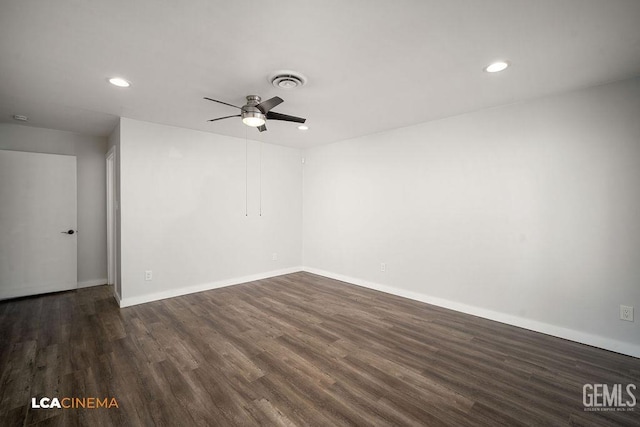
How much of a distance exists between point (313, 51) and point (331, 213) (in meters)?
3.44

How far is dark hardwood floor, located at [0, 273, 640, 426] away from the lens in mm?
1760

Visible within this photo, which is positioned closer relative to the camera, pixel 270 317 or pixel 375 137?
pixel 270 317

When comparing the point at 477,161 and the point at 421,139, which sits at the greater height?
the point at 421,139

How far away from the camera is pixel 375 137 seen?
14.8ft

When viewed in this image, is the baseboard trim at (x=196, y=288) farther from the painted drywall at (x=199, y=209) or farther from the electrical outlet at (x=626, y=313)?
the electrical outlet at (x=626, y=313)

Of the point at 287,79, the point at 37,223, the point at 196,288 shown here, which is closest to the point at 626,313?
the point at 287,79

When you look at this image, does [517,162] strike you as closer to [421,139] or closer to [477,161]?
[477,161]

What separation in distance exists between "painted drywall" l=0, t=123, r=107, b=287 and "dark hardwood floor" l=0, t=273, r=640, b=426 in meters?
1.10

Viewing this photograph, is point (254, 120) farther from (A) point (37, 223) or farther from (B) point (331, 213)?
(A) point (37, 223)

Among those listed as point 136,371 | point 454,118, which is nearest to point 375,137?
point 454,118

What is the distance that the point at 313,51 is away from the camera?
2.06 meters

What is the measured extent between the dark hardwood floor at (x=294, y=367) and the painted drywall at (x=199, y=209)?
78cm

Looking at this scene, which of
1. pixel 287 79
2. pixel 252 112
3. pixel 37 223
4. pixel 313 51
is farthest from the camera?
pixel 37 223

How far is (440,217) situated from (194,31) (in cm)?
347
